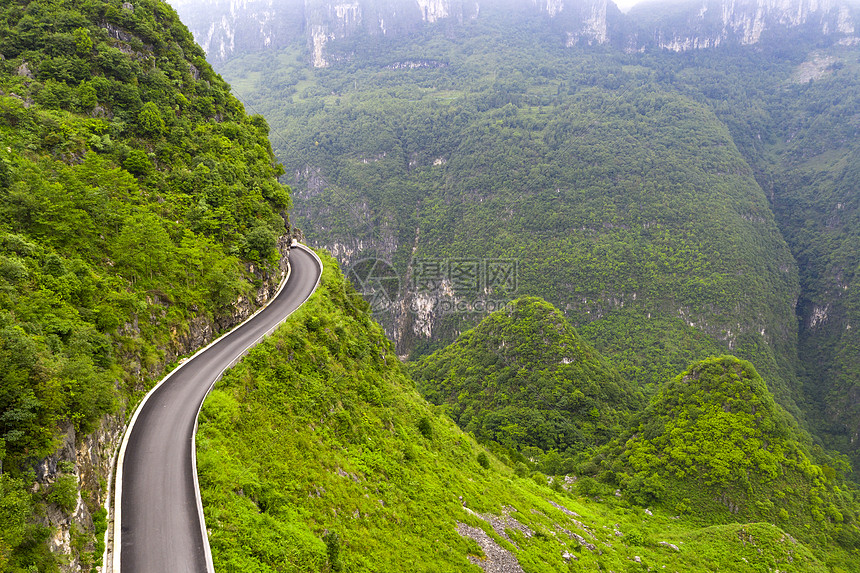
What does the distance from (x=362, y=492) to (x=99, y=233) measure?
23648 millimetres

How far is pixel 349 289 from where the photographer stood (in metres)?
52.7

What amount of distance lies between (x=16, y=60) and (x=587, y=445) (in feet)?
302

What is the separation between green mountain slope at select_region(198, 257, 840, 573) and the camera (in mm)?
20016

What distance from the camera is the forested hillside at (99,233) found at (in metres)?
15.4

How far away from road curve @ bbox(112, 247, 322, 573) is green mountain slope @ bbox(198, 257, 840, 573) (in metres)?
0.78

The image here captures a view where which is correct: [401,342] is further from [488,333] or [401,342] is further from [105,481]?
[105,481]

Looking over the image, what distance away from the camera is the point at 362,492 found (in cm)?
2592

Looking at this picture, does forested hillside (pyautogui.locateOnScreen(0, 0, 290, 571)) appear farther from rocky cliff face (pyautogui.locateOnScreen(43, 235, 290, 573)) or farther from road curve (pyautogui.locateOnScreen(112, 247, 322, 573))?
road curve (pyautogui.locateOnScreen(112, 247, 322, 573))
